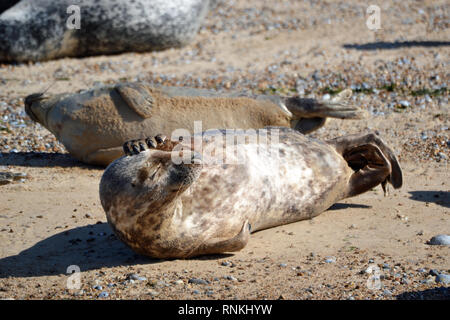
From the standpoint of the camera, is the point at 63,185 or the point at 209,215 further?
the point at 63,185

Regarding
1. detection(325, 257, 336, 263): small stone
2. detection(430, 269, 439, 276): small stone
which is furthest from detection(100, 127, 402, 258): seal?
detection(430, 269, 439, 276): small stone

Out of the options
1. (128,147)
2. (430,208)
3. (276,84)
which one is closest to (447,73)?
(276,84)

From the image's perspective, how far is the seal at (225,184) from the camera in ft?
12.1

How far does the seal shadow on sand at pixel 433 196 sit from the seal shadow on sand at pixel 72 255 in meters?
1.94

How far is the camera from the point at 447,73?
8797mm

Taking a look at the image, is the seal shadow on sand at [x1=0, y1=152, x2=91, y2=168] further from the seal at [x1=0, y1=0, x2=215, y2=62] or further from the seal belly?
the seal at [x1=0, y1=0, x2=215, y2=62]

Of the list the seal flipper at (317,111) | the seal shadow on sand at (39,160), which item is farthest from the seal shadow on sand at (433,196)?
the seal shadow on sand at (39,160)

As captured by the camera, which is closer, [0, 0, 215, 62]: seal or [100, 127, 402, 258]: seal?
[100, 127, 402, 258]: seal

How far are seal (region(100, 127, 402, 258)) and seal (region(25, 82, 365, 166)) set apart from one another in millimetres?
1290

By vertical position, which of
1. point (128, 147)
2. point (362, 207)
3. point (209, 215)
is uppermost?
point (128, 147)

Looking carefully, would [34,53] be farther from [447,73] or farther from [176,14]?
[447,73]

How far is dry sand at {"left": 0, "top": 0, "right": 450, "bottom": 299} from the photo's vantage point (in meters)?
3.68

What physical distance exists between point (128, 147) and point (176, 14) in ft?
23.3

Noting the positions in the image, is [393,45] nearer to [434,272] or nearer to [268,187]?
[268,187]
